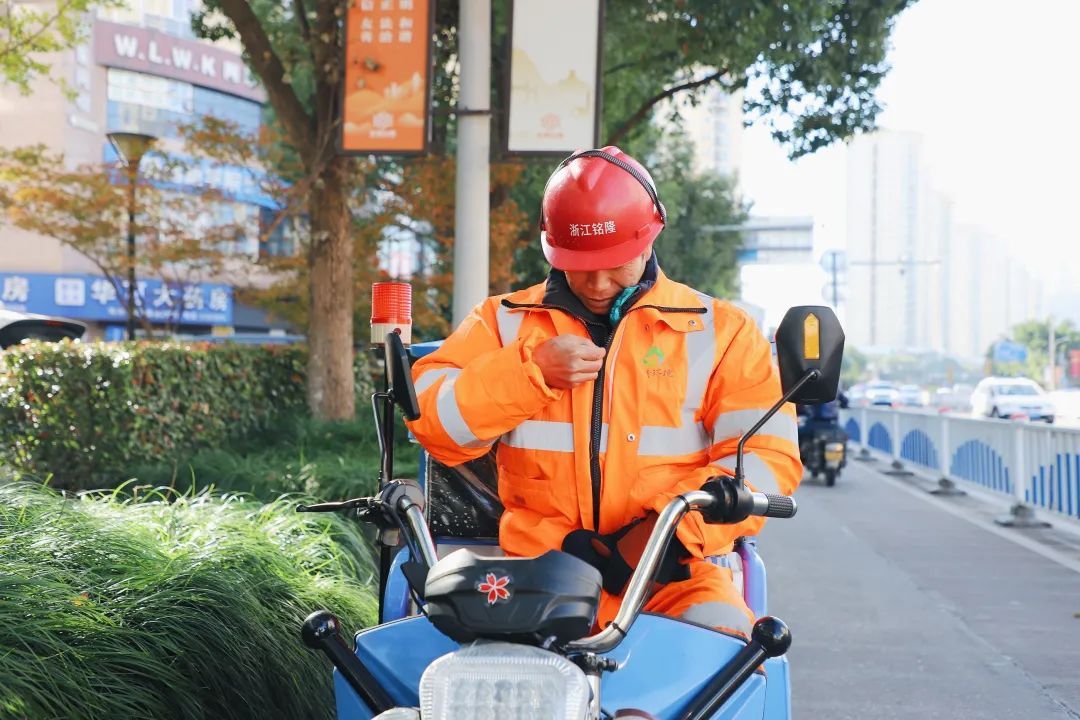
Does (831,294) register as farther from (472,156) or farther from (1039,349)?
(1039,349)

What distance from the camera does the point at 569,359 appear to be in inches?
115

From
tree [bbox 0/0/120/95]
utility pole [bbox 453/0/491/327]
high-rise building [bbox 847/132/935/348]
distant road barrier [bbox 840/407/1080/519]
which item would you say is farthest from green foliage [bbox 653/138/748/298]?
high-rise building [bbox 847/132/935/348]

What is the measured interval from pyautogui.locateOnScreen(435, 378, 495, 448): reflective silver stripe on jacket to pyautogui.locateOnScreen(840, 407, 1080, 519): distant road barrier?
10111 millimetres

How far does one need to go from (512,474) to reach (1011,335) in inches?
4548

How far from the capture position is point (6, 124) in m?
44.9

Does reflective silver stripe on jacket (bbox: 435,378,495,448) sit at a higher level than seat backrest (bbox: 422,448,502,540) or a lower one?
higher

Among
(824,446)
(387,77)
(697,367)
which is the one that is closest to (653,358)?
(697,367)

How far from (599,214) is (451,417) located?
59 centimetres

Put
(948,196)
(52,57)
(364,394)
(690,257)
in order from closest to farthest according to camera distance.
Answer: (364,394) < (690,257) < (52,57) < (948,196)

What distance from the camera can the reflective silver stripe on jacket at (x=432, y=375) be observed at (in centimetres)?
320

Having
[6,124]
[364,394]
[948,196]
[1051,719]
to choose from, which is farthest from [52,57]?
[948,196]

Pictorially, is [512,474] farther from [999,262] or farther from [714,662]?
[999,262]

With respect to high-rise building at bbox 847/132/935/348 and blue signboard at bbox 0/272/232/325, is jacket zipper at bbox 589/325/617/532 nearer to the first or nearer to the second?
blue signboard at bbox 0/272/232/325

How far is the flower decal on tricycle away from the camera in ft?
7.20
